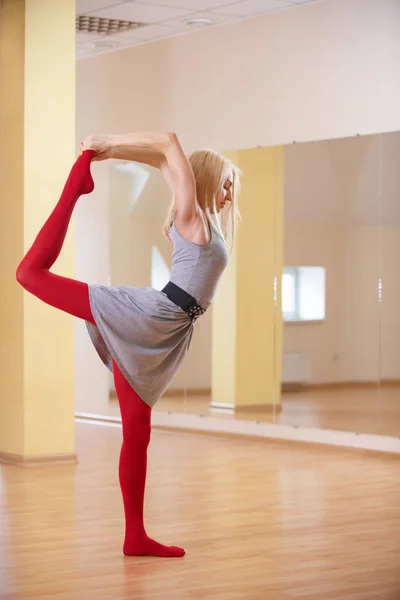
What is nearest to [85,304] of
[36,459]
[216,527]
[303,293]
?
[216,527]

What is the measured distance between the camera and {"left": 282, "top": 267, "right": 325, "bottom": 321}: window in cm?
737

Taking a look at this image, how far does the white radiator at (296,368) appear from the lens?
291 inches

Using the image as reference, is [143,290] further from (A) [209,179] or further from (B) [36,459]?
(B) [36,459]

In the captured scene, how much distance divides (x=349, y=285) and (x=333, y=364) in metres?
0.55

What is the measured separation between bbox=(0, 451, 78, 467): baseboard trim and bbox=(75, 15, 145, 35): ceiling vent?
3.35m

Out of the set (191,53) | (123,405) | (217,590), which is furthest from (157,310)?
(191,53)

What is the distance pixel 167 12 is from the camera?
25.3 feet

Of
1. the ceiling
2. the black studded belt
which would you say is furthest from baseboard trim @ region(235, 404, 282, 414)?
the black studded belt

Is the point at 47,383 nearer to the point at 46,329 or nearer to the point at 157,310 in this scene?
the point at 46,329

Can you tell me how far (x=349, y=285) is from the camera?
282 inches

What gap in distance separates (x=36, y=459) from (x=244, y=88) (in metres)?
3.21

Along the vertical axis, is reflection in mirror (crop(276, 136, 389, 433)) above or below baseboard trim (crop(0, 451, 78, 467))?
above

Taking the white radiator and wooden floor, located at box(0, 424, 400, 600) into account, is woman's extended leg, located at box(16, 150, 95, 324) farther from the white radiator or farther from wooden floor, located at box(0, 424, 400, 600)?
the white radiator

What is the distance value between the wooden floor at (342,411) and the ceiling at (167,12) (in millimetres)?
2704
